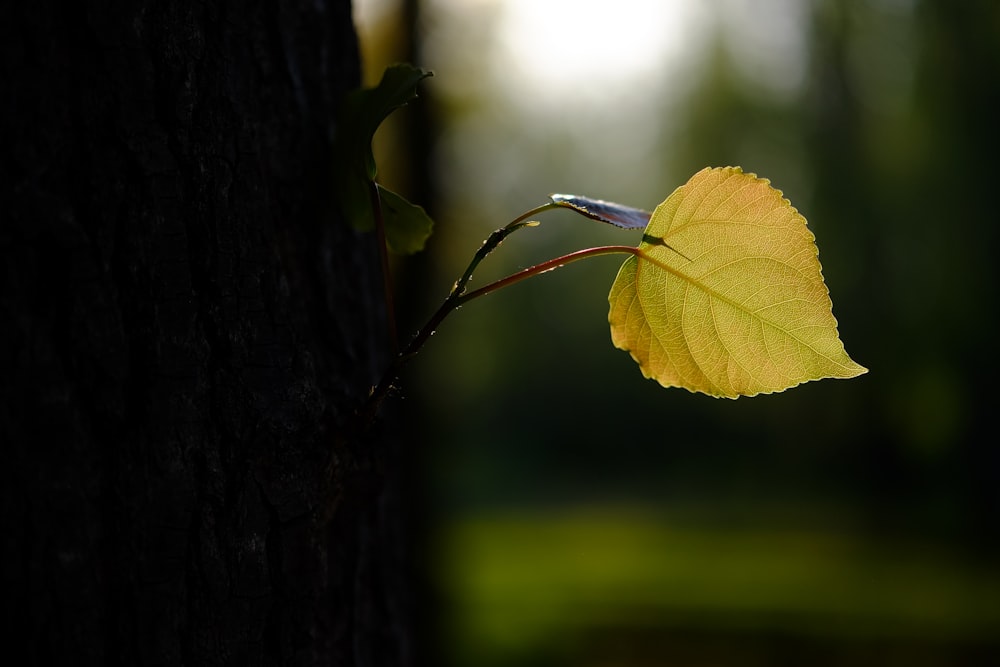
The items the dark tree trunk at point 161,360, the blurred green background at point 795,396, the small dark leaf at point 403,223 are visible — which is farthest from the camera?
the blurred green background at point 795,396

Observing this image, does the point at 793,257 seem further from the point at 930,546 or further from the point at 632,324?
the point at 930,546

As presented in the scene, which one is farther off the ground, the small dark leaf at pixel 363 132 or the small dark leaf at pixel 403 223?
the small dark leaf at pixel 363 132

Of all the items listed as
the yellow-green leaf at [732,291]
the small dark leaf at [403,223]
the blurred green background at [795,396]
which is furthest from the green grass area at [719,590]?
the yellow-green leaf at [732,291]

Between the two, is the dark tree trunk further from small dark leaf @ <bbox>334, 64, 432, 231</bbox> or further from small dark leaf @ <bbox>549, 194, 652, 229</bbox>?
small dark leaf @ <bbox>549, 194, 652, 229</bbox>

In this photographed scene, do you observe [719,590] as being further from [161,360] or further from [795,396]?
[161,360]

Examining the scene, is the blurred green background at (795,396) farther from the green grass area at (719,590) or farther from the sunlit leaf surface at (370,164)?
the sunlit leaf surface at (370,164)

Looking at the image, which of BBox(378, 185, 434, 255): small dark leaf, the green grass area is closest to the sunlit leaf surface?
BBox(378, 185, 434, 255): small dark leaf
